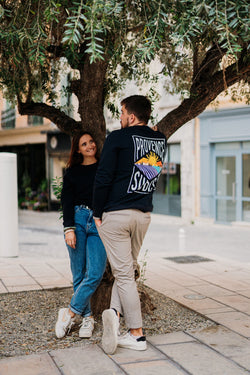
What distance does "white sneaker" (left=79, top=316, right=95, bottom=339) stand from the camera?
14.3ft

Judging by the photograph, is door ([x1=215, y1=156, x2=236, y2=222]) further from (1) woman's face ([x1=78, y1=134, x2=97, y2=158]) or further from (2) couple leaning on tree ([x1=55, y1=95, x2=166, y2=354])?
(2) couple leaning on tree ([x1=55, y1=95, x2=166, y2=354])

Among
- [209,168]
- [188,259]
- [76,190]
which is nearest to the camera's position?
[76,190]

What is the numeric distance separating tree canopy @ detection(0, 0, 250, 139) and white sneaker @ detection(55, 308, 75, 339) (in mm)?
1870

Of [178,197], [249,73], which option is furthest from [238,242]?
[249,73]

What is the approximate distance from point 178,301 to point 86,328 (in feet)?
5.31

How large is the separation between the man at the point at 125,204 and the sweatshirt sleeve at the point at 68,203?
518 millimetres

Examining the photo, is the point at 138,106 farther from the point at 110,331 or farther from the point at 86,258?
the point at 110,331

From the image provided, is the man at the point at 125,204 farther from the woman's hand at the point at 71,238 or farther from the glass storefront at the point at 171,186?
the glass storefront at the point at 171,186

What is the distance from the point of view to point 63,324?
442 cm

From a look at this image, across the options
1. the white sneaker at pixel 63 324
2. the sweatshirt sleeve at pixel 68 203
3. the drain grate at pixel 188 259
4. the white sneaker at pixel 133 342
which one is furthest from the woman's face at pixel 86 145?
the drain grate at pixel 188 259

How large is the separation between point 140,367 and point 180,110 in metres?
2.66

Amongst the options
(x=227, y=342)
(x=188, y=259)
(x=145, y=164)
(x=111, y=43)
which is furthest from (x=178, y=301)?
(x=188, y=259)

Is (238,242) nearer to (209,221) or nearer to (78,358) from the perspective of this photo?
(209,221)

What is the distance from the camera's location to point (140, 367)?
367 cm
